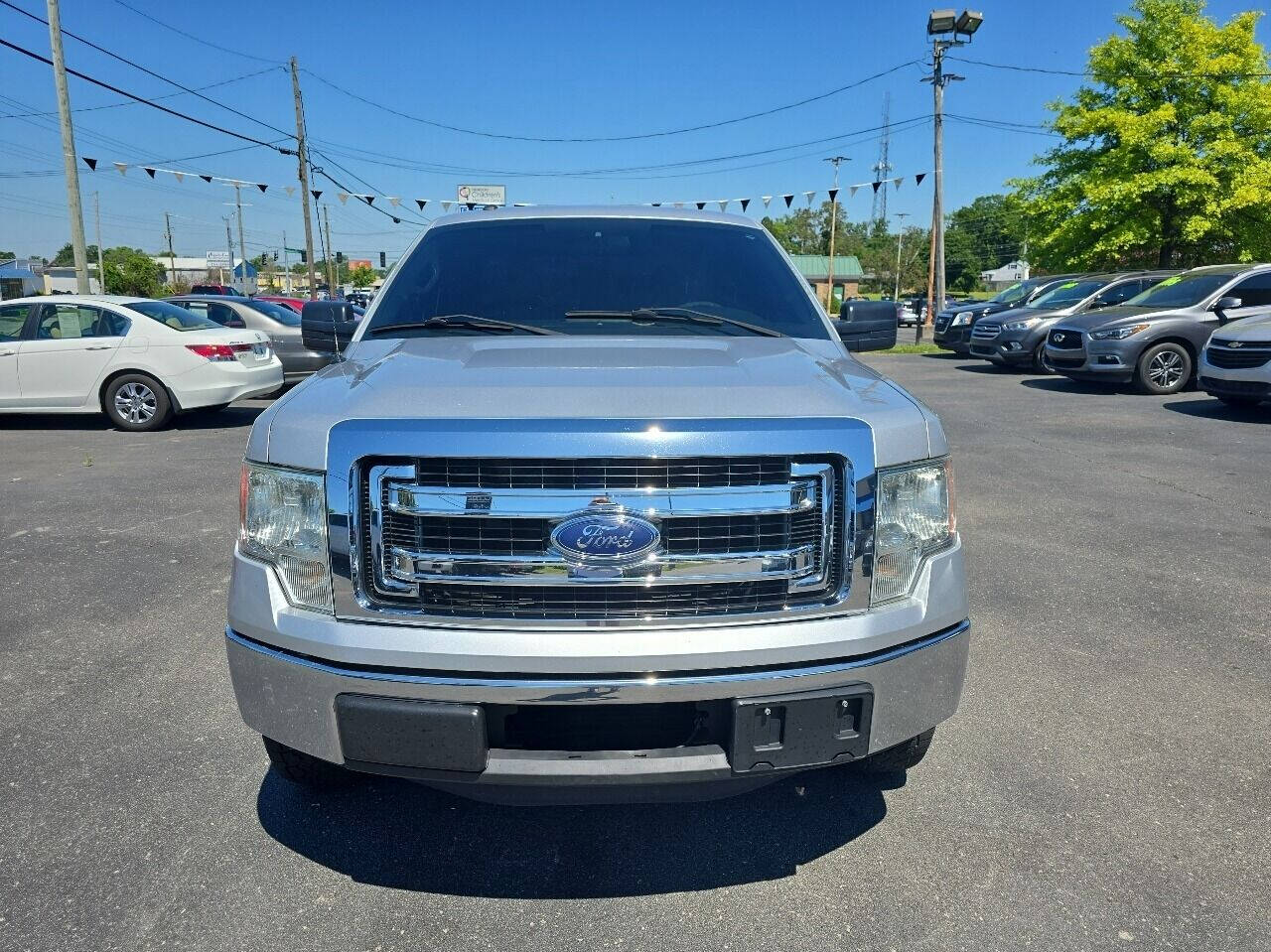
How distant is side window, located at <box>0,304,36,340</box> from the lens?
1037cm

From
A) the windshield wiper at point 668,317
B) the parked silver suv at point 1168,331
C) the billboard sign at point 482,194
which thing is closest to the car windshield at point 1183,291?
the parked silver suv at point 1168,331

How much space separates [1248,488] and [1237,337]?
13.0 ft

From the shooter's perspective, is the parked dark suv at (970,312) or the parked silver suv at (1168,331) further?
the parked dark suv at (970,312)

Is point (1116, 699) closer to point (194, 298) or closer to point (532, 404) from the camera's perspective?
point (532, 404)

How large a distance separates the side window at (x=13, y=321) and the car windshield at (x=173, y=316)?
3.76 feet

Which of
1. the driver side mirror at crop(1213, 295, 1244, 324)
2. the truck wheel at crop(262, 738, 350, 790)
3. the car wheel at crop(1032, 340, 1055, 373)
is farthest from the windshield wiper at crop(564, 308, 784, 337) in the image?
the car wheel at crop(1032, 340, 1055, 373)

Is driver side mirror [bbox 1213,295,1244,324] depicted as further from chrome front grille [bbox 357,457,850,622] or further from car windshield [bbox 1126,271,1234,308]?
chrome front grille [bbox 357,457,850,622]

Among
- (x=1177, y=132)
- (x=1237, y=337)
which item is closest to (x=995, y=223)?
(x=1177, y=132)

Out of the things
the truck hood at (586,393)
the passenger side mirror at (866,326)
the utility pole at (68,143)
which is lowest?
the truck hood at (586,393)

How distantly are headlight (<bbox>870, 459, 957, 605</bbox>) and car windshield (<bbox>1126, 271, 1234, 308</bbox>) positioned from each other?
12918 mm

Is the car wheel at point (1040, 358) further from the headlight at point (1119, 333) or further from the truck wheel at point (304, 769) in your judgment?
the truck wheel at point (304, 769)

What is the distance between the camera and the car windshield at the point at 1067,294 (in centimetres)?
1702

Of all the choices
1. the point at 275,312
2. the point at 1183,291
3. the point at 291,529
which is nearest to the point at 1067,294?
the point at 1183,291

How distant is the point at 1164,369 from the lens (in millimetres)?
12938
